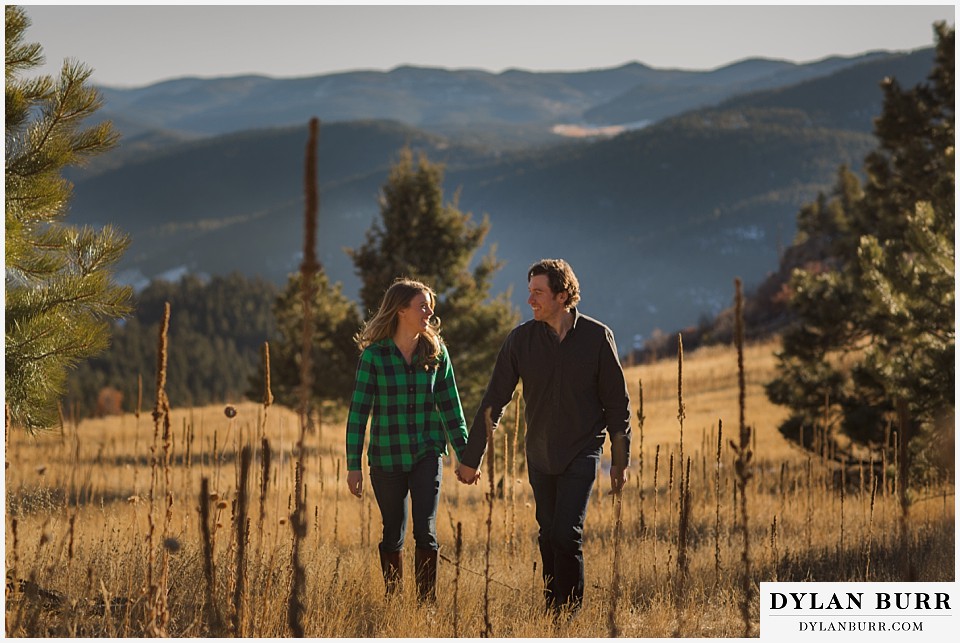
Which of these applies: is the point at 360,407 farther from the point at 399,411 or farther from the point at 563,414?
the point at 563,414

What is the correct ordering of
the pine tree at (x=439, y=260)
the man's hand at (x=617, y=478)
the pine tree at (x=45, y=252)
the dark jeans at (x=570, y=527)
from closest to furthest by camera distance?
the man's hand at (x=617, y=478), the dark jeans at (x=570, y=527), the pine tree at (x=45, y=252), the pine tree at (x=439, y=260)

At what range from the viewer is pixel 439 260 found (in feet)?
49.3

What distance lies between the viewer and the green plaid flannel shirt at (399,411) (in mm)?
4715

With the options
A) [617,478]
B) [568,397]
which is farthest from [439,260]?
[617,478]

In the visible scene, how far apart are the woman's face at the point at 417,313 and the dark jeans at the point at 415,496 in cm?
65

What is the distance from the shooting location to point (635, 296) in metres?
190

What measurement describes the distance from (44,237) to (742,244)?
188m

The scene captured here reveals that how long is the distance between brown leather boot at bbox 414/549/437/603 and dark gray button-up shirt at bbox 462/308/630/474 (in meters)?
0.50

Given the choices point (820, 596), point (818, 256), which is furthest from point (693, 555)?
point (818, 256)

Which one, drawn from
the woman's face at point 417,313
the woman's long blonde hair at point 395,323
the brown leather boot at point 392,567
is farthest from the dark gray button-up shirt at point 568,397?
the brown leather boot at point 392,567

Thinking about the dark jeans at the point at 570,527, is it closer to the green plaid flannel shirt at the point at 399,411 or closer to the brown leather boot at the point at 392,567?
the green plaid flannel shirt at the point at 399,411

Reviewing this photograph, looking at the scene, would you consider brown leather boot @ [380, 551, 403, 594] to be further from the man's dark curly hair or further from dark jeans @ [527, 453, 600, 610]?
the man's dark curly hair

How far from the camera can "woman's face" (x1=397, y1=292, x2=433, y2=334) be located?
15.5 feet

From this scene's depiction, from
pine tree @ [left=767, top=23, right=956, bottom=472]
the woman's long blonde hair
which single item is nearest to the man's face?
the woman's long blonde hair
